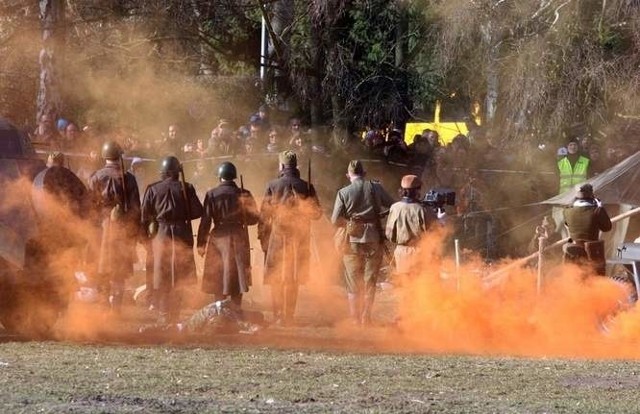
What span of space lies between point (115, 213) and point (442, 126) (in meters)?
13.0

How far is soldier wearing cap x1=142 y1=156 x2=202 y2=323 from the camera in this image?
1498 centimetres

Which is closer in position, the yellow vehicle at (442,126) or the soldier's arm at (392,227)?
the soldier's arm at (392,227)

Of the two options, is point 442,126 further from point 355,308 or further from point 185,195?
point 185,195

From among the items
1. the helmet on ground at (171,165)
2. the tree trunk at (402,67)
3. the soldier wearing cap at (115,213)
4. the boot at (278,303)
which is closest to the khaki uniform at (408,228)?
the boot at (278,303)

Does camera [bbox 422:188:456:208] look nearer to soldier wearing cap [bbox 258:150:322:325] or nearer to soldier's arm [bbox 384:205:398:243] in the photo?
soldier's arm [bbox 384:205:398:243]

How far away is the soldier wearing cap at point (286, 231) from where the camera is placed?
15.5 meters

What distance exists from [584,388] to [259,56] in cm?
1796

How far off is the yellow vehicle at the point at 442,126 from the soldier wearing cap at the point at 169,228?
1110 cm

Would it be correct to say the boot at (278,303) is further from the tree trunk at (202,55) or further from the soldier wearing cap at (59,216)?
the tree trunk at (202,55)

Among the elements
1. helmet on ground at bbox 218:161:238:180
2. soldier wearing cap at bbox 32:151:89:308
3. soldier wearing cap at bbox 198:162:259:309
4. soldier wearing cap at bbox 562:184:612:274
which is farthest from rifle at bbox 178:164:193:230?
soldier wearing cap at bbox 562:184:612:274

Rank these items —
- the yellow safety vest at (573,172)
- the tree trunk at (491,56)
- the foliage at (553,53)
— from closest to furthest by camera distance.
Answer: the yellow safety vest at (573,172)
the foliage at (553,53)
the tree trunk at (491,56)

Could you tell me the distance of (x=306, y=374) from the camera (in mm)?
10680

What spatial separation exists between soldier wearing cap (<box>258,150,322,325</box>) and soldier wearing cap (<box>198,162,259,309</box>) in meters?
0.41

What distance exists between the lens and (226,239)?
15.2 m
